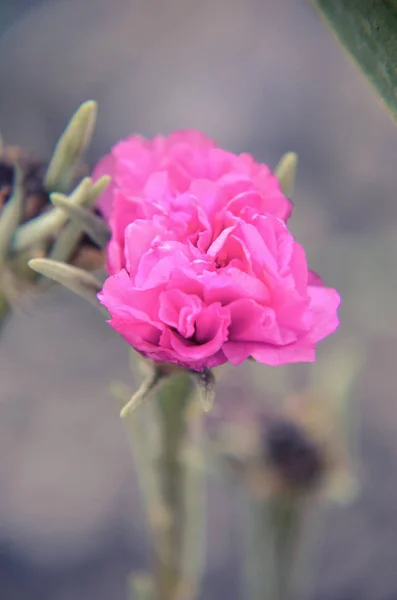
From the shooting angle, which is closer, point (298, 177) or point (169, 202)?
point (169, 202)

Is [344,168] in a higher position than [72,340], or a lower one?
lower

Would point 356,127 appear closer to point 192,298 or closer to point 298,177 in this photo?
point 298,177

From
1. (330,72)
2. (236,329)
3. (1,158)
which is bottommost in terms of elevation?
(330,72)

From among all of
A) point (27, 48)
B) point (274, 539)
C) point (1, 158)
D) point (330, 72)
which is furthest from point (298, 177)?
point (1, 158)

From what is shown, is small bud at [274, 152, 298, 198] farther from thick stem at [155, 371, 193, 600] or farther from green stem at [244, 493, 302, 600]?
green stem at [244, 493, 302, 600]

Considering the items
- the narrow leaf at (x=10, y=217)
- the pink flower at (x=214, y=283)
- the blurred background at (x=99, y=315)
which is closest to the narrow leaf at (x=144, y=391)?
the pink flower at (x=214, y=283)

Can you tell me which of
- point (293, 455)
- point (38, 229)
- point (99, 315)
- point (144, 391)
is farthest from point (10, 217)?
point (99, 315)
